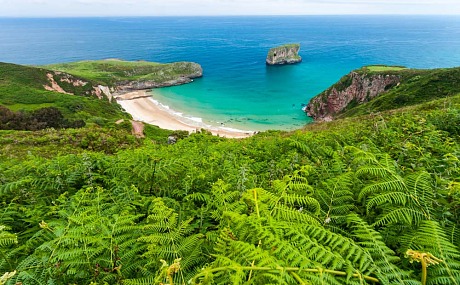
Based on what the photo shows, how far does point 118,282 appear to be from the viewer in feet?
7.75

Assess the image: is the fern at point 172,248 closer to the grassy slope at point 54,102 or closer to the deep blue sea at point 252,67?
the grassy slope at point 54,102

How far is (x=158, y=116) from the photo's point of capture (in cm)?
6138

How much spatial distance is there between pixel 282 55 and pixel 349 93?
7313 cm

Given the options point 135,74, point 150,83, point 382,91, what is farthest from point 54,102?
point 382,91

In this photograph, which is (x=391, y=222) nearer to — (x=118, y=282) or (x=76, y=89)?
(x=118, y=282)

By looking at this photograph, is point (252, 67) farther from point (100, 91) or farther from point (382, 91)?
point (382, 91)

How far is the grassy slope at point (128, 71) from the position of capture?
93.1 metres

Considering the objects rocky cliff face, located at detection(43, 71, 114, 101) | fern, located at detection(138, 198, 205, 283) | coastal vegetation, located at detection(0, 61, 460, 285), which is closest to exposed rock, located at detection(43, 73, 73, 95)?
rocky cliff face, located at detection(43, 71, 114, 101)

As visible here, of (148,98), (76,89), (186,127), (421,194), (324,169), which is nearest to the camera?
(421,194)

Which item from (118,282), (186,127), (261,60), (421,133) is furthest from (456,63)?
(118,282)

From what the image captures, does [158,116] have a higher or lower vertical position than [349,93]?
lower

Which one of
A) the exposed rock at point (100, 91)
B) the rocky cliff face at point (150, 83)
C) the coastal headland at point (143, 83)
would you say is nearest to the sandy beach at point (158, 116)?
the coastal headland at point (143, 83)

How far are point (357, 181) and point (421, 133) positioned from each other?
411cm

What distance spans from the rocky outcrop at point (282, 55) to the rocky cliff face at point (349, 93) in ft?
214
